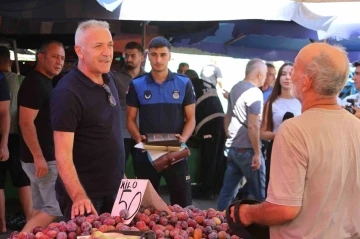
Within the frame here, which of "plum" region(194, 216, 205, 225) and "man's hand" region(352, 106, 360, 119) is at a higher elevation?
"man's hand" region(352, 106, 360, 119)

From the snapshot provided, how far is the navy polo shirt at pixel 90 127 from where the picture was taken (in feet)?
9.30

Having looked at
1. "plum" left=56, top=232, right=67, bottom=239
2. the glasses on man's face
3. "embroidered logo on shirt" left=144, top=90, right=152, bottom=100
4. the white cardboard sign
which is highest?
the glasses on man's face

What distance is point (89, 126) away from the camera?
292 cm

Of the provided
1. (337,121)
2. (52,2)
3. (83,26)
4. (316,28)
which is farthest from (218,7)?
(337,121)

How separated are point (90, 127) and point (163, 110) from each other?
1.26 m

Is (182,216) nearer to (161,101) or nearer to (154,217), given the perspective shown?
(154,217)

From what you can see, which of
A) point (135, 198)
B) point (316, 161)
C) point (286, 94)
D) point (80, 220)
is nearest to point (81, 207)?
point (80, 220)

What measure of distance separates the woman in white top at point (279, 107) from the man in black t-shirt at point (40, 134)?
6.39 ft

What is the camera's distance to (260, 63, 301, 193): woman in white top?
5.04 m

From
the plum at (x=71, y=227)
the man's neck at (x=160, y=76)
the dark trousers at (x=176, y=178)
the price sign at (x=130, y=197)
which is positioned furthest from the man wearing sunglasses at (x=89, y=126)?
the man's neck at (x=160, y=76)

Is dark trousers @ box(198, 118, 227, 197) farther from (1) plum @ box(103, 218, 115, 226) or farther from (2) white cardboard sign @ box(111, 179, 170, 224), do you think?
(1) plum @ box(103, 218, 115, 226)

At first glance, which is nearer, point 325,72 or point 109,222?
point 325,72

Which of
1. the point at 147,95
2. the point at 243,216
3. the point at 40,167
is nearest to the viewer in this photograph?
the point at 243,216

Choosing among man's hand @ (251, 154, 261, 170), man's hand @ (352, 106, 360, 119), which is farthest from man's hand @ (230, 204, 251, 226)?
man's hand @ (251, 154, 261, 170)
